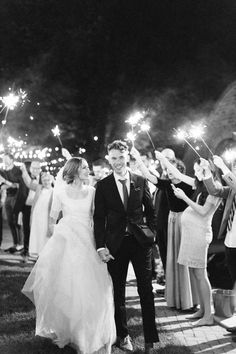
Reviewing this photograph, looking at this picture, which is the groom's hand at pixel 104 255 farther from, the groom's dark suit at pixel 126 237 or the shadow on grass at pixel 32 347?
the shadow on grass at pixel 32 347

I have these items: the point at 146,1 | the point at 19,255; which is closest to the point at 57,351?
the point at 19,255

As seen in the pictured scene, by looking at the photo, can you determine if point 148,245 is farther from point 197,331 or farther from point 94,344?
point 197,331

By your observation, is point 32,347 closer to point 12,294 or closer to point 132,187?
point 132,187

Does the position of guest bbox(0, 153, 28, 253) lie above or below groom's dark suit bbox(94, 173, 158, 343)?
above

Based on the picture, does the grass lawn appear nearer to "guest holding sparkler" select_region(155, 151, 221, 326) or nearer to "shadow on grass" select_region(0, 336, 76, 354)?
"shadow on grass" select_region(0, 336, 76, 354)

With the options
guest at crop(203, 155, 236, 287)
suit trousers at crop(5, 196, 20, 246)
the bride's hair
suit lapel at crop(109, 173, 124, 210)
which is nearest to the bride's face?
the bride's hair

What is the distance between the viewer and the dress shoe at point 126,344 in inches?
211

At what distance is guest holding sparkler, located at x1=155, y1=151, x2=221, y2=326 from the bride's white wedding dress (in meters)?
1.64

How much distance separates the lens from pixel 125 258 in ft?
17.8

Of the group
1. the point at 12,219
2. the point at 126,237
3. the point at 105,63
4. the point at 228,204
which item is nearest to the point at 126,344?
the point at 126,237

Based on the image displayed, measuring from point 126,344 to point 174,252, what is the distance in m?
2.12

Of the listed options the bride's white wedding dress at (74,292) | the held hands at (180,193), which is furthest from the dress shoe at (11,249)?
the bride's white wedding dress at (74,292)

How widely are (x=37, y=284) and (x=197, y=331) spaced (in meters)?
2.09

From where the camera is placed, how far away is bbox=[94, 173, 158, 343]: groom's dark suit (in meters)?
5.20
